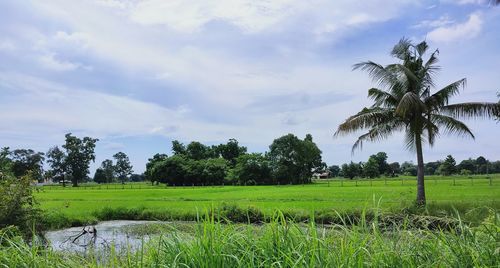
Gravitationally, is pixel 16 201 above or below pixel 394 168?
below

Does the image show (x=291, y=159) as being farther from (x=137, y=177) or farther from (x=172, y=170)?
(x=137, y=177)

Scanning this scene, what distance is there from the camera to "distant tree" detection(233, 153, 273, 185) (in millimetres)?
79875

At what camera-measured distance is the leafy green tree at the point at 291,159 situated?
8075cm

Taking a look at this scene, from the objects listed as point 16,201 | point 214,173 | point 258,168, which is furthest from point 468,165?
point 16,201

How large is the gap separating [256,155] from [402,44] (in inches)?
2331

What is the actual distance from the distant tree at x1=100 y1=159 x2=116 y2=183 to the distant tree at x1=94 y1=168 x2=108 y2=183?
0.29 metres

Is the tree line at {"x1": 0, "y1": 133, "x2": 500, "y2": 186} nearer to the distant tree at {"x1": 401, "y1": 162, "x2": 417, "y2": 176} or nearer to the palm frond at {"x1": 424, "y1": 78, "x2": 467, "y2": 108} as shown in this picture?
the distant tree at {"x1": 401, "y1": 162, "x2": 417, "y2": 176}

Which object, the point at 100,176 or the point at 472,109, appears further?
the point at 100,176

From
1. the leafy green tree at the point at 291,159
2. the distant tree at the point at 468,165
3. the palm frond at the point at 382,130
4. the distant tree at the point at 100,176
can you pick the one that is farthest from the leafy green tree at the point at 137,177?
the palm frond at the point at 382,130

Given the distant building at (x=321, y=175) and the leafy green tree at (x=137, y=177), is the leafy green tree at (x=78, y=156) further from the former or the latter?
the distant building at (x=321, y=175)

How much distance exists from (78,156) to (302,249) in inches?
4368

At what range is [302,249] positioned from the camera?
3332mm

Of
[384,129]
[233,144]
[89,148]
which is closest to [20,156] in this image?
[89,148]

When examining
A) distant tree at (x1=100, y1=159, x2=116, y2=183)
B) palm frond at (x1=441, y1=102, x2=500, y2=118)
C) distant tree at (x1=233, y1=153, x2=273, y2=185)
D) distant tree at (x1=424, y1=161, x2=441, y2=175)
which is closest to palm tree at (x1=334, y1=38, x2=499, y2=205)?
palm frond at (x1=441, y1=102, x2=500, y2=118)
